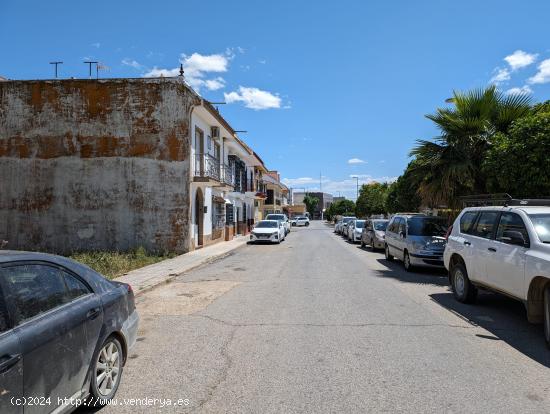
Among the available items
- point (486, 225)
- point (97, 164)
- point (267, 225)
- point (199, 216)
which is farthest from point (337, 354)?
point (267, 225)

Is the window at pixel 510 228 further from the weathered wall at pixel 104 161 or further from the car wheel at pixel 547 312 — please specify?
the weathered wall at pixel 104 161

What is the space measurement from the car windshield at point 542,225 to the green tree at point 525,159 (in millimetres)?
3524

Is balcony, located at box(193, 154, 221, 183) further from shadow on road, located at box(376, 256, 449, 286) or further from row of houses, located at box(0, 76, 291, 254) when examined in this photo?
shadow on road, located at box(376, 256, 449, 286)

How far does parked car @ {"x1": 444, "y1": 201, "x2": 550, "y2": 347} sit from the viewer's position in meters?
6.13

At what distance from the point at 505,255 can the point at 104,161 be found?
17.1 metres

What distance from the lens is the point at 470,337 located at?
632 cm

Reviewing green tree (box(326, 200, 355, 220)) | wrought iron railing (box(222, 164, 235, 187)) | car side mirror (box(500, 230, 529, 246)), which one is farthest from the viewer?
green tree (box(326, 200, 355, 220))

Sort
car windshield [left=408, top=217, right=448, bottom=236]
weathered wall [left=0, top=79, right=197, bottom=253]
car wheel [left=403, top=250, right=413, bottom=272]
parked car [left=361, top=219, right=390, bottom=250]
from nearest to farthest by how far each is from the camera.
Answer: car wheel [left=403, top=250, right=413, bottom=272], car windshield [left=408, top=217, right=448, bottom=236], weathered wall [left=0, top=79, right=197, bottom=253], parked car [left=361, top=219, right=390, bottom=250]

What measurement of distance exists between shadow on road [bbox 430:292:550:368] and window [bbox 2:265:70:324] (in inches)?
204

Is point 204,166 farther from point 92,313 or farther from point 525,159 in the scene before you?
point 92,313

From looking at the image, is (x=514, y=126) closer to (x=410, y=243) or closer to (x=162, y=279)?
(x=410, y=243)

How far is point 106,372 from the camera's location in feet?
13.4

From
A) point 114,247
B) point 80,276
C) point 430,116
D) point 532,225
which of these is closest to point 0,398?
point 80,276

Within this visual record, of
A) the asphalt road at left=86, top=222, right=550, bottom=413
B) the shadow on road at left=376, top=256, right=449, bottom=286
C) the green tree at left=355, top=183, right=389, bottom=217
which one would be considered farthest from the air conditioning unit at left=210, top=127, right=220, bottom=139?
the green tree at left=355, top=183, right=389, bottom=217
